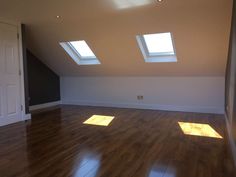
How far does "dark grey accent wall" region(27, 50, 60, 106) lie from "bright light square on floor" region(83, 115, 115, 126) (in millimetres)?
2019

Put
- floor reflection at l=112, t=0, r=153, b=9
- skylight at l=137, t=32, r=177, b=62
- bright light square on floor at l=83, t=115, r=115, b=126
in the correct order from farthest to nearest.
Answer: skylight at l=137, t=32, r=177, b=62
bright light square on floor at l=83, t=115, r=115, b=126
floor reflection at l=112, t=0, r=153, b=9

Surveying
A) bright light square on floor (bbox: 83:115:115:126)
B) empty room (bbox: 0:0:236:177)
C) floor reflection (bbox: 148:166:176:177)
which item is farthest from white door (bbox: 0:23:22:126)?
floor reflection (bbox: 148:166:176:177)

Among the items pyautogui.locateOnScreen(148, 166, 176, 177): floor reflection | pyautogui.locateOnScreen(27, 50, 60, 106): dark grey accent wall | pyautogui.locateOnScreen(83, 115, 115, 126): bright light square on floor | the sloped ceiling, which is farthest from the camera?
pyautogui.locateOnScreen(27, 50, 60, 106): dark grey accent wall

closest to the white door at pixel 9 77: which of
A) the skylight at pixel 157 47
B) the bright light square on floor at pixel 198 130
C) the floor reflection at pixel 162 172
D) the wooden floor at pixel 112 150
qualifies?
the wooden floor at pixel 112 150

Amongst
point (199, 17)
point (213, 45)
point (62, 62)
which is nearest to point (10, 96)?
point (62, 62)

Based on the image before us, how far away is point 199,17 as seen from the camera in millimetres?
3291

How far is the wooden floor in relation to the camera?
2.08 m

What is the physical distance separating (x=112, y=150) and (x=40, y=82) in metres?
3.96

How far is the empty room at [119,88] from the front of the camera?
7.79 feet

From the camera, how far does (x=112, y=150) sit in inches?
104

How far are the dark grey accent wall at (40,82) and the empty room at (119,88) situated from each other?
0.03 metres

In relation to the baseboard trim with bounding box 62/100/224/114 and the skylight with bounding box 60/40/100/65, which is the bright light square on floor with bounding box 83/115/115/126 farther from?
the skylight with bounding box 60/40/100/65

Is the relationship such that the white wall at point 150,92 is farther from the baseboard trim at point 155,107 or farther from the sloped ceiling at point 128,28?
the sloped ceiling at point 128,28

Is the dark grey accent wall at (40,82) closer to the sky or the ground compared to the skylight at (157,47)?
closer to the ground
